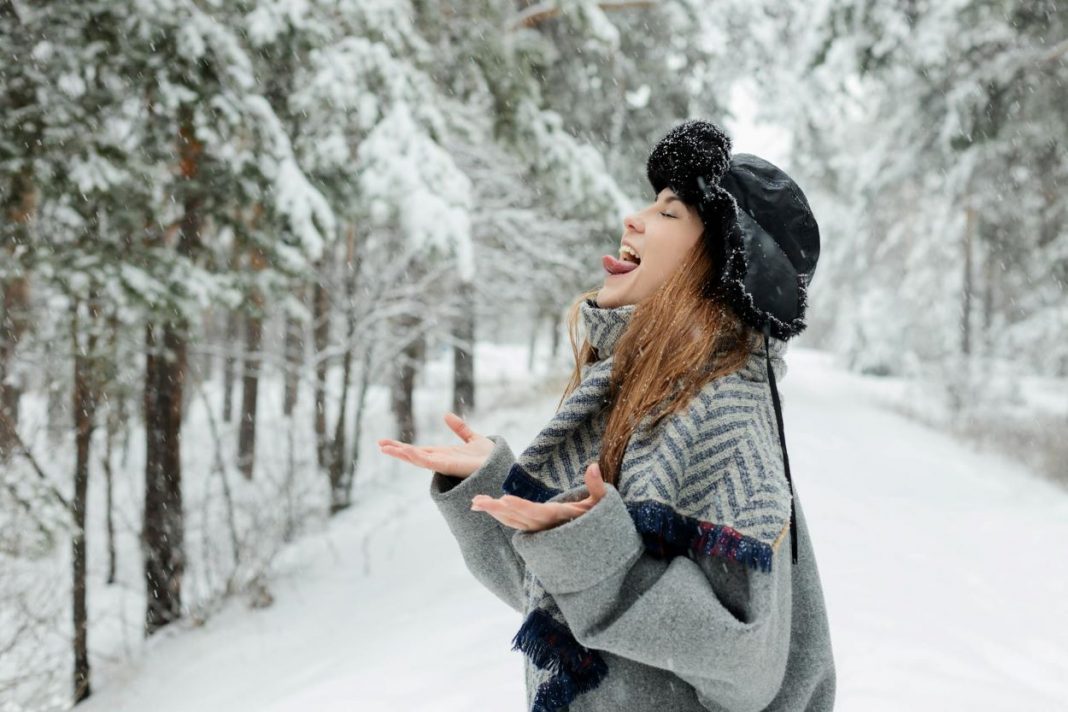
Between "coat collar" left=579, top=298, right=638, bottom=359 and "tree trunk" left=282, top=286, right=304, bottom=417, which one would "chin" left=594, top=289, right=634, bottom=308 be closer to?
"coat collar" left=579, top=298, right=638, bottom=359

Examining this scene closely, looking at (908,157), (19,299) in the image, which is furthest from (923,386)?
(19,299)

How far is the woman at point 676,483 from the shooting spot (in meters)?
1.22

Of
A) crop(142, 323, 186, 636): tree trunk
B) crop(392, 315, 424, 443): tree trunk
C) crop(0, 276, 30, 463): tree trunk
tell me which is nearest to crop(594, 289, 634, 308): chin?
crop(0, 276, 30, 463): tree trunk

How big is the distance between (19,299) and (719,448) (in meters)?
8.39

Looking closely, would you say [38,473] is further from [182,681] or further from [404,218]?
[404,218]

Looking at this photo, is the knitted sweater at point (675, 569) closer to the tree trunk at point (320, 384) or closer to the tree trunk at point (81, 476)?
the tree trunk at point (81, 476)

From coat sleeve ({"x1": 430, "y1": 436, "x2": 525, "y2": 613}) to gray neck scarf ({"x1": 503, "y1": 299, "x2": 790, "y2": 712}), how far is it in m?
0.14

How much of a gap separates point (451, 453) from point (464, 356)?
12.4m

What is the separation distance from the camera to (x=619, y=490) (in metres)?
1.37

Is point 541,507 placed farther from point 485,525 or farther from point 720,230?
point 720,230


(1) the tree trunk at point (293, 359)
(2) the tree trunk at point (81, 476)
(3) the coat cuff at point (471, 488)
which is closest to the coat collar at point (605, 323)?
(3) the coat cuff at point (471, 488)

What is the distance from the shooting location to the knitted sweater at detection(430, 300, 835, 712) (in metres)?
1.21

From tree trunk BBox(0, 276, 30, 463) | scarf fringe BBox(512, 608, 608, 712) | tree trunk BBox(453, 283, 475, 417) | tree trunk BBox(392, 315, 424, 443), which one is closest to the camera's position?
scarf fringe BBox(512, 608, 608, 712)

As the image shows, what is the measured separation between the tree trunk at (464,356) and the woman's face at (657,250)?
9901 millimetres
